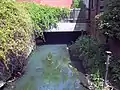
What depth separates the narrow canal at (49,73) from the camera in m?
8.73

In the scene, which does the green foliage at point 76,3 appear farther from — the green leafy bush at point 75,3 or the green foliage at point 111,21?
the green foliage at point 111,21

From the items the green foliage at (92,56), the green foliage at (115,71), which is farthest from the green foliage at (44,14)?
the green foliage at (115,71)

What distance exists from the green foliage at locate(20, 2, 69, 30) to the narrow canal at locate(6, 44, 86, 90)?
1299mm

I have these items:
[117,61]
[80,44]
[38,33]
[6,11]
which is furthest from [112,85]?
[38,33]

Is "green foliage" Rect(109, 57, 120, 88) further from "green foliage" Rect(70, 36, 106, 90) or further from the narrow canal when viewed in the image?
the narrow canal

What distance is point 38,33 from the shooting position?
42.0 feet

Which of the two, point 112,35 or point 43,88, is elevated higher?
point 112,35

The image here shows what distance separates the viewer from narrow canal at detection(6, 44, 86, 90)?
28.6 feet

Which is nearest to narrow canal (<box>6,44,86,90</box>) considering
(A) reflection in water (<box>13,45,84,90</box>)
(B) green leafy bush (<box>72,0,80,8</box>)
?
(A) reflection in water (<box>13,45,84,90</box>)

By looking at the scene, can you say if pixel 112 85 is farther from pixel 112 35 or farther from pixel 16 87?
pixel 16 87

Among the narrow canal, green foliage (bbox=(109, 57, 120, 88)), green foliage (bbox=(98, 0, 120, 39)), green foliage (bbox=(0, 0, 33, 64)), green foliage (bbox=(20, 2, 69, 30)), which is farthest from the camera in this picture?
green foliage (bbox=(20, 2, 69, 30))

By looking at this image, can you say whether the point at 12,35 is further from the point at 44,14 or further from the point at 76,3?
the point at 76,3

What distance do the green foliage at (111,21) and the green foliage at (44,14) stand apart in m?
4.28

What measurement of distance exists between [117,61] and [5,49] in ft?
11.6
